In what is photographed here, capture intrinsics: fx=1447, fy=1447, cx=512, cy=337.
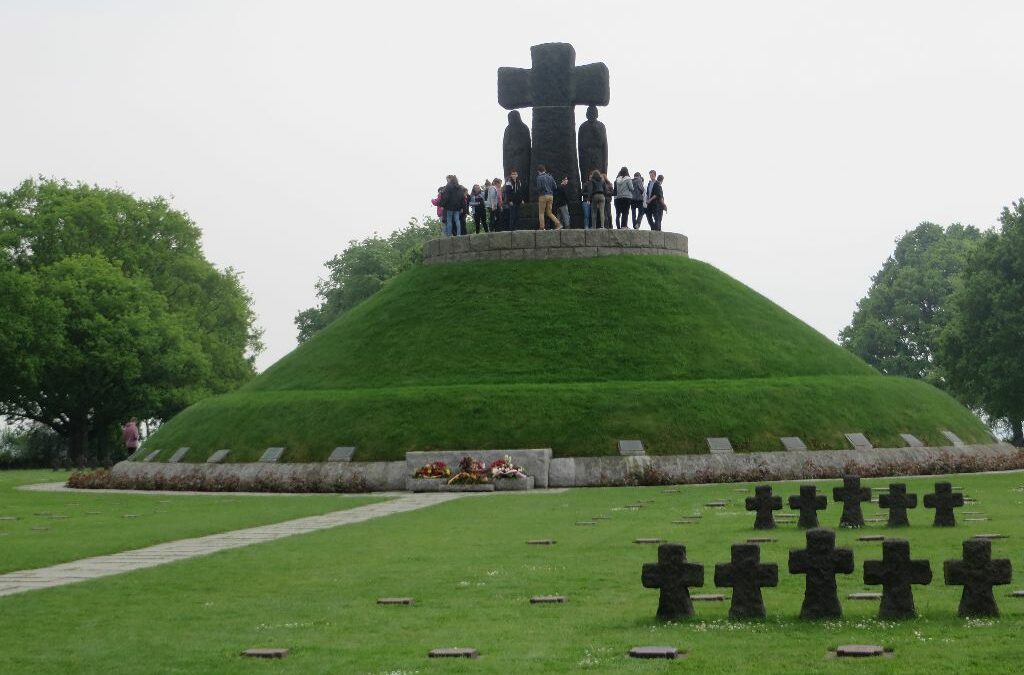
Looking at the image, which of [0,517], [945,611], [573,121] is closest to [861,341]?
[573,121]

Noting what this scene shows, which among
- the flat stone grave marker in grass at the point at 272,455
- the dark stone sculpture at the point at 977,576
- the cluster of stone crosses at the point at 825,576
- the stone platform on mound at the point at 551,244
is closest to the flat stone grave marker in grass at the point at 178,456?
the flat stone grave marker in grass at the point at 272,455

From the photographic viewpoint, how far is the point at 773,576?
1248 cm

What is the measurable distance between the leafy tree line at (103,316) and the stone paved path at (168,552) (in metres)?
48.9

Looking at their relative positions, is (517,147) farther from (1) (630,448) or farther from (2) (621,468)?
(2) (621,468)

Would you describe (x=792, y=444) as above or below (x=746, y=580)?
above

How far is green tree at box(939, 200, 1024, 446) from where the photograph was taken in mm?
72250

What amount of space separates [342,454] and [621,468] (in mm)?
8020

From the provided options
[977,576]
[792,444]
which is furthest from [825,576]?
[792,444]

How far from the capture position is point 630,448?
133 feet

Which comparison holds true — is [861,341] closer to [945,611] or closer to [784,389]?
[784,389]

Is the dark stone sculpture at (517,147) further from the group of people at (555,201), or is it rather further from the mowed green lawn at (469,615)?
the mowed green lawn at (469,615)

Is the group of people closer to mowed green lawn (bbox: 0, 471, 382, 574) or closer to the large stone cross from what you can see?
the large stone cross

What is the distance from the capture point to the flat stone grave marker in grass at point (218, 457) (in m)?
43.3

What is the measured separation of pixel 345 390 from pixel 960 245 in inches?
3045
